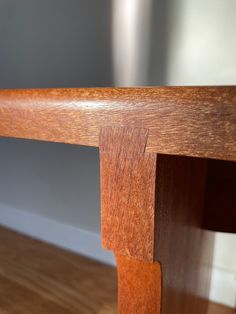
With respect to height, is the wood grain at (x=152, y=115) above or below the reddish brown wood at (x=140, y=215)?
above

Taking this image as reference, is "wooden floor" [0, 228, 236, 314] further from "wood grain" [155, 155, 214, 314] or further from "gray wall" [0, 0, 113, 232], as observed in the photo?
"wood grain" [155, 155, 214, 314]

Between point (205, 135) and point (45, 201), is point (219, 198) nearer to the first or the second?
point (205, 135)

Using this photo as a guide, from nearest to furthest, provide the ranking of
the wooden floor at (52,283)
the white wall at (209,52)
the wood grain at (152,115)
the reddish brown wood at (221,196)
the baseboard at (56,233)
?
the wood grain at (152,115)
the reddish brown wood at (221,196)
the white wall at (209,52)
the wooden floor at (52,283)
the baseboard at (56,233)

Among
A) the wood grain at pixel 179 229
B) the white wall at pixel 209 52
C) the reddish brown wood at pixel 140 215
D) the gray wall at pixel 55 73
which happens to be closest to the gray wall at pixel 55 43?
the gray wall at pixel 55 73

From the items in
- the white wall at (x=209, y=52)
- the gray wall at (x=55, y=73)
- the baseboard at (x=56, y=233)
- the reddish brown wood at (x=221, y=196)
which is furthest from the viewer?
the baseboard at (x=56, y=233)

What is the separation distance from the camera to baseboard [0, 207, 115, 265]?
46.2 inches

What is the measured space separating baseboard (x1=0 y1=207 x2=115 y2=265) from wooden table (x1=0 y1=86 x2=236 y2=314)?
0.81 metres

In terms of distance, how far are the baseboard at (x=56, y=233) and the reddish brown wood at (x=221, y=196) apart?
59cm

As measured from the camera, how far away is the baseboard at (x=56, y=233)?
117cm

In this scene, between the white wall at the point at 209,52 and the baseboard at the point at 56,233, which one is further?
the baseboard at the point at 56,233

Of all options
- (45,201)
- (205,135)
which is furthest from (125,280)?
(45,201)

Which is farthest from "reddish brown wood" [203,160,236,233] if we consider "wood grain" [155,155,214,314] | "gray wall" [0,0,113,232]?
"gray wall" [0,0,113,232]

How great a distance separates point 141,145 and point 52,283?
905 mm

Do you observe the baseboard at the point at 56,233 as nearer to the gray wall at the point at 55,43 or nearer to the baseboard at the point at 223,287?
the baseboard at the point at 223,287
